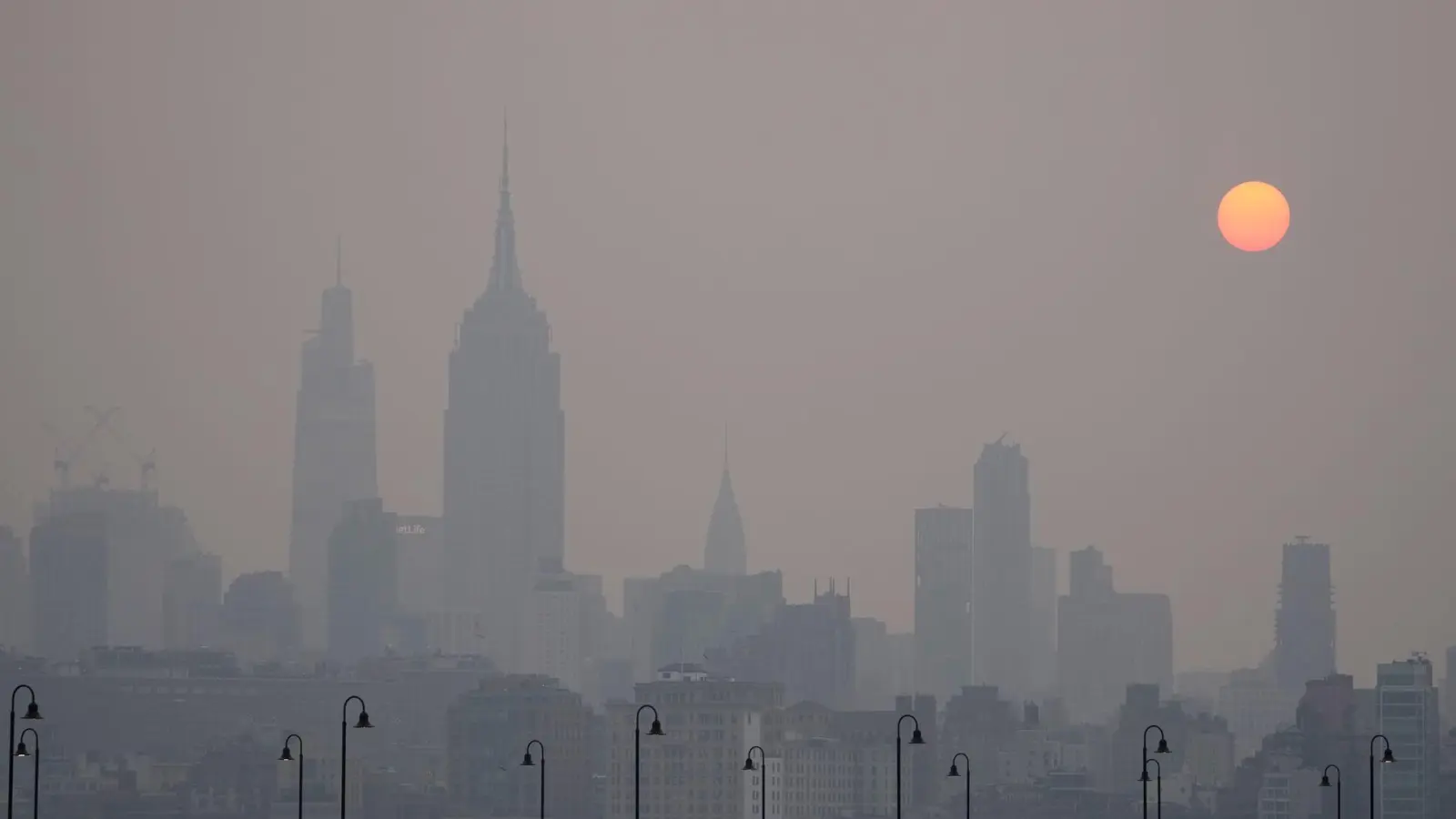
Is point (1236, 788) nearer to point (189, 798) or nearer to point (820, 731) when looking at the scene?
point (820, 731)

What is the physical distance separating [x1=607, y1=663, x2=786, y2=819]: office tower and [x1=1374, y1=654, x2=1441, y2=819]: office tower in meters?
39.9

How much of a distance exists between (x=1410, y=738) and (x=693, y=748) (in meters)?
45.5

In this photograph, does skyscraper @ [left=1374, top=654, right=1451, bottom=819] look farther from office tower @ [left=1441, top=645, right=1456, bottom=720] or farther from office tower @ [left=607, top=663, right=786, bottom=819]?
office tower @ [left=607, top=663, right=786, bottom=819]

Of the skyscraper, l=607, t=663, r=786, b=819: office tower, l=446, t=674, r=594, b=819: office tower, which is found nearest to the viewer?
the skyscraper

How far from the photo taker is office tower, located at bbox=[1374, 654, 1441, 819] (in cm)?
17000

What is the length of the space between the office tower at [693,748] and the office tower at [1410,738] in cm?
3988

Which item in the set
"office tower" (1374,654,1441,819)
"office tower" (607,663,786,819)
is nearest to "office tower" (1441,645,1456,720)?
"office tower" (1374,654,1441,819)

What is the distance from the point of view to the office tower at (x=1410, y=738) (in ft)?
558

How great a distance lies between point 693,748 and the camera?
589ft

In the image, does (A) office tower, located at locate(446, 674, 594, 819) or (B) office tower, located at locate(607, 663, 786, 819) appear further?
(A) office tower, located at locate(446, 674, 594, 819)

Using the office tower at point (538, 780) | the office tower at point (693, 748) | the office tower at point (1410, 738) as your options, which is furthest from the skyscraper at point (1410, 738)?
the office tower at point (538, 780)

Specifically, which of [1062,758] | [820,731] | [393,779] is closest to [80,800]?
[393,779]

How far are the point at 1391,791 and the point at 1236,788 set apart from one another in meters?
16.6

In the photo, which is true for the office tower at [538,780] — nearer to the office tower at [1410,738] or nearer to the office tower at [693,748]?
the office tower at [693,748]
